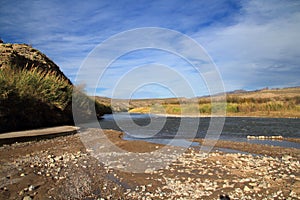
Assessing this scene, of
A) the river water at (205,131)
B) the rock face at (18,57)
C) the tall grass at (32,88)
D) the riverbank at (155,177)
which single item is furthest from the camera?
the rock face at (18,57)

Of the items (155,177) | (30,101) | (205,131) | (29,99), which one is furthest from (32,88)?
(155,177)

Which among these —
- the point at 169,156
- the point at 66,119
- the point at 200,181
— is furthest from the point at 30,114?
the point at 200,181

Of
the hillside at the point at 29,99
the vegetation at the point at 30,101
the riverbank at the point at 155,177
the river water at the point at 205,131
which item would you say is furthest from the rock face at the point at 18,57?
the riverbank at the point at 155,177

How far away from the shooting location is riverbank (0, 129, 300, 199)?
5508mm

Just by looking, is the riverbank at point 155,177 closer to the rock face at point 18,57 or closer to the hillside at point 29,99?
the hillside at point 29,99

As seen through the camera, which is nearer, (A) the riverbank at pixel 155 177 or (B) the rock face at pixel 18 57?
(A) the riverbank at pixel 155 177

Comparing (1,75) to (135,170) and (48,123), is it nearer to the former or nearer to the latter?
(48,123)

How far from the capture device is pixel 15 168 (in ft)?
23.9

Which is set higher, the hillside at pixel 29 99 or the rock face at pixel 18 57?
the rock face at pixel 18 57

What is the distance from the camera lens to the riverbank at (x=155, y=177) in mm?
5508

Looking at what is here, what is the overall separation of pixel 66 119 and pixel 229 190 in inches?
788

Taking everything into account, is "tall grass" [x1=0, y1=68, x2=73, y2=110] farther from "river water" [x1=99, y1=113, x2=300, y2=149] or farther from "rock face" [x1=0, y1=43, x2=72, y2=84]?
"river water" [x1=99, y1=113, x2=300, y2=149]

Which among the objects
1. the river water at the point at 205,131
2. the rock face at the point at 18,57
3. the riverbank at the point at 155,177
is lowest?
the riverbank at the point at 155,177

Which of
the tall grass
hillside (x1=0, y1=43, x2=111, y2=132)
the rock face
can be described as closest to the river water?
hillside (x1=0, y1=43, x2=111, y2=132)
